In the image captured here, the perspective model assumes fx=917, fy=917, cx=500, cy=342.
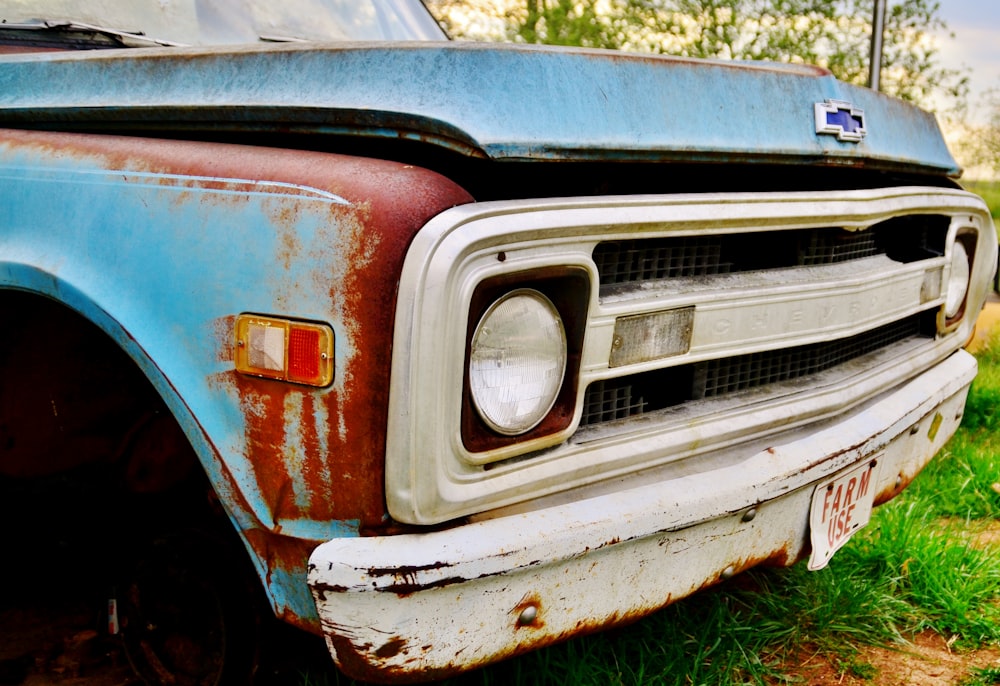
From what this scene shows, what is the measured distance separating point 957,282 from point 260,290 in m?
2.06

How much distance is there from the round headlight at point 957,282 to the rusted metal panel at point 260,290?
1.75 m

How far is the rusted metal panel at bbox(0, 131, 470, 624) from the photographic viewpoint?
4.10ft

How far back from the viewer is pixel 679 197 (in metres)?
1.56

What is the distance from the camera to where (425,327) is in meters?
1.23

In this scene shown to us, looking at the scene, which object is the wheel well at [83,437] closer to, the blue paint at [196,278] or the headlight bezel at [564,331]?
the blue paint at [196,278]

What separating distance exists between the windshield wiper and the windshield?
16 millimetres

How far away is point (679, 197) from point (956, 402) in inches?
55.7

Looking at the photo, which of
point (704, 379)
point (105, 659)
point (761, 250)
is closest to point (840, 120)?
point (761, 250)

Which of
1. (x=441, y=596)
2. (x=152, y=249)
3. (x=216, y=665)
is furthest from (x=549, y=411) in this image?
(x=216, y=665)

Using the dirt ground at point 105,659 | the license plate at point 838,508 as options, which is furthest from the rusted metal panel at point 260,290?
the dirt ground at point 105,659

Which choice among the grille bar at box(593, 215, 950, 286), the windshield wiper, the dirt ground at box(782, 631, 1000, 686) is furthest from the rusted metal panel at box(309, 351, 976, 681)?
the windshield wiper

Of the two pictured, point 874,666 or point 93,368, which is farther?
point 874,666

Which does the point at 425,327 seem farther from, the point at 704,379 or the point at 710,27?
the point at 710,27

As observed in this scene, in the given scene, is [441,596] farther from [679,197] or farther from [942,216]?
[942,216]
